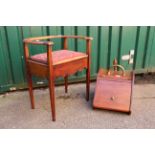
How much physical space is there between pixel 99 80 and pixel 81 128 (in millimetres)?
562

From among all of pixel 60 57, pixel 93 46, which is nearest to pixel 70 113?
pixel 60 57

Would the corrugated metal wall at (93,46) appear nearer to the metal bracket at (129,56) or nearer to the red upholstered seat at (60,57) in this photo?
the metal bracket at (129,56)

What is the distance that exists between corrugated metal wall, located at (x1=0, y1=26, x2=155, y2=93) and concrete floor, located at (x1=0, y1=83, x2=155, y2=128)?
0.27m

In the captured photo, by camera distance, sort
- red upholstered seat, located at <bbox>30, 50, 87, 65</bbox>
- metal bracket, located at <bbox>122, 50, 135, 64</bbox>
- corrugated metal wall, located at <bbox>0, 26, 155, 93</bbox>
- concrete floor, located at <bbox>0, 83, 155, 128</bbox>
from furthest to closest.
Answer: metal bracket, located at <bbox>122, 50, 135, 64</bbox> < corrugated metal wall, located at <bbox>0, 26, 155, 93</bbox> < concrete floor, located at <bbox>0, 83, 155, 128</bbox> < red upholstered seat, located at <bbox>30, 50, 87, 65</bbox>

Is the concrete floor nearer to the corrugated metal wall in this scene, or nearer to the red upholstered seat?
the corrugated metal wall

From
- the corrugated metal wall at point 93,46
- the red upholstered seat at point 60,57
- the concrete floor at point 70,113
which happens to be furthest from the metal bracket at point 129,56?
the red upholstered seat at point 60,57

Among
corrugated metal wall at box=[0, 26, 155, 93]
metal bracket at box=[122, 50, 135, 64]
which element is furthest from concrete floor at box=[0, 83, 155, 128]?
metal bracket at box=[122, 50, 135, 64]

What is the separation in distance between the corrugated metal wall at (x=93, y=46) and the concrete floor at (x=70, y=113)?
269 mm

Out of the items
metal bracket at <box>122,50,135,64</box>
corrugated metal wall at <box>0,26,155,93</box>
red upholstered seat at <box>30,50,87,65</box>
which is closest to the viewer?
red upholstered seat at <box>30,50,87,65</box>

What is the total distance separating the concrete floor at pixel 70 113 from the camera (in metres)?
1.64

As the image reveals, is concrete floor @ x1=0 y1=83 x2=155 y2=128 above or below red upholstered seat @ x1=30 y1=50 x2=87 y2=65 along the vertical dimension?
below

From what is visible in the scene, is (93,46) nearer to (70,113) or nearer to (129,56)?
(129,56)

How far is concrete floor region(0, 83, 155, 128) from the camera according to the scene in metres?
1.64
